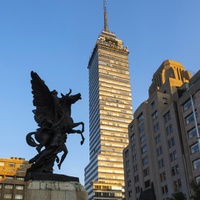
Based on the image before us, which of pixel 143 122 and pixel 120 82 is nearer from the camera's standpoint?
pixel 143 122

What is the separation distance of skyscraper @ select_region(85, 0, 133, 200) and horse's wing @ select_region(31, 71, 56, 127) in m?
118

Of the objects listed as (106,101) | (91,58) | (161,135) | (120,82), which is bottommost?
(161,135)

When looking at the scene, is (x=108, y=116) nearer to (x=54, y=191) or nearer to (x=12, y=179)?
(x=12, y=179)

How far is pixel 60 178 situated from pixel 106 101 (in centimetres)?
14141

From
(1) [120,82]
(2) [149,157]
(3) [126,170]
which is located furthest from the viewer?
(1) [120,82]

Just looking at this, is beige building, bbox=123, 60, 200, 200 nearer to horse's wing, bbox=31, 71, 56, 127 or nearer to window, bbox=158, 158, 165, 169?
window, bbox=158, 158, 165, 169

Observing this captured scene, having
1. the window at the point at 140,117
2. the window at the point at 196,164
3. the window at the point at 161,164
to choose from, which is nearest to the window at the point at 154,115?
the window at the point at 140,117

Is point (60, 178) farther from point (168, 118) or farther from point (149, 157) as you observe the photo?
point (149, 157)

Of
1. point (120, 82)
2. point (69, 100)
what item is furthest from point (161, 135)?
point (120, 82)

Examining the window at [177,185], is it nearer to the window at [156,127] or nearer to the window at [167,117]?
the window at [167,117]

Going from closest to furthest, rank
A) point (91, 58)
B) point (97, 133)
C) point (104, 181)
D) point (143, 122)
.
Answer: point (143, 122)
point (104, 181)
point (97, 133)
point (91, 58)

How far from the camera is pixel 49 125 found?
13.9m

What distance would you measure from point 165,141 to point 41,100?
56.3 m

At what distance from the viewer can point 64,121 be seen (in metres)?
13.8
